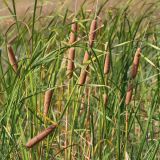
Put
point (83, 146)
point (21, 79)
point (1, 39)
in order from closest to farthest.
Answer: point (21, 79) < point (83, 146) < point (1, 39)

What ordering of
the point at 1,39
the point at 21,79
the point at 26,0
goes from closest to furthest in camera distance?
the point at 21,79 → the point at 1,39 → the point at 26,0

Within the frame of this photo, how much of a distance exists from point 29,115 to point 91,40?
0.43m

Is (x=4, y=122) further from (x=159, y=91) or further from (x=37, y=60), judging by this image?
(x=159, y=91)

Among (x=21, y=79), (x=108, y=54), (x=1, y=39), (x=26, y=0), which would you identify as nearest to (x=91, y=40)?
(x=108, y=54)

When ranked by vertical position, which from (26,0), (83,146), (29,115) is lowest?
(26,0)

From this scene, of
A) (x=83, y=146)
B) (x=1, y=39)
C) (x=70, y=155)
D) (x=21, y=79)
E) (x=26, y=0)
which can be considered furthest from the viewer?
(x=26, y=0)

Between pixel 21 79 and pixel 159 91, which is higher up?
pixel 21 79

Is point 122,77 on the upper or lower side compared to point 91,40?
lower

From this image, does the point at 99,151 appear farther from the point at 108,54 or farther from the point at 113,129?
the point at 108,54

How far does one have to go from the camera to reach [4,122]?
202 cm

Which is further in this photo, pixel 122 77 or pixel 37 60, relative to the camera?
pixel 122 77

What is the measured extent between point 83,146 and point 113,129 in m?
0.15

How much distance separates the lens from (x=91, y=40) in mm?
1834

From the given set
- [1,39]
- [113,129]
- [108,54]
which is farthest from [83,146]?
[1,39]
